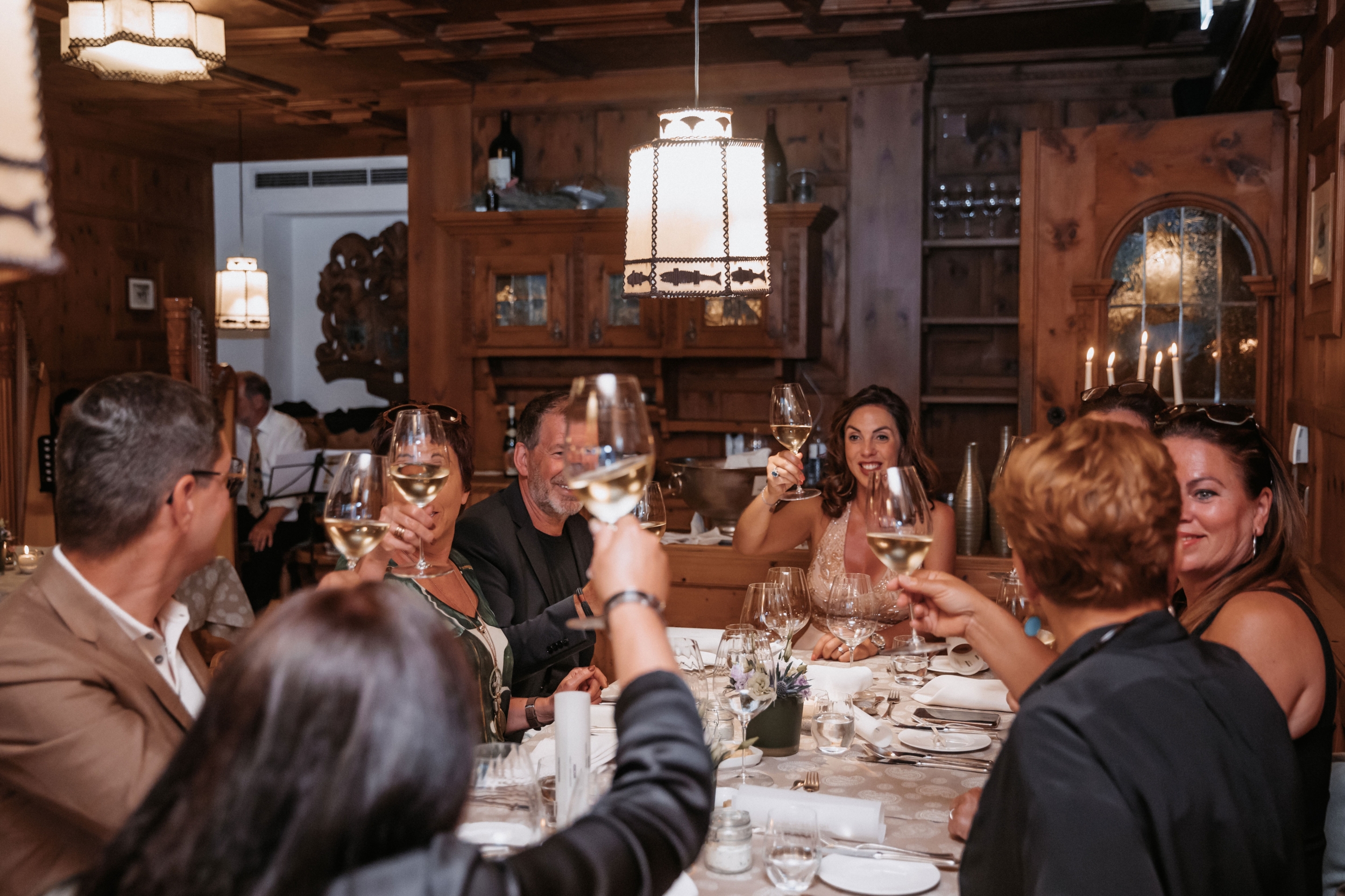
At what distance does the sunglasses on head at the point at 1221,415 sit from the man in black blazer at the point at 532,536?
1.30 m

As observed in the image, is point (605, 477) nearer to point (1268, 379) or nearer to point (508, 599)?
point (508, 599)

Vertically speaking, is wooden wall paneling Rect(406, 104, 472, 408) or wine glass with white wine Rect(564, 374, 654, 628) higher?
wooden wall paneling Rect(406, 104, 472, 408)

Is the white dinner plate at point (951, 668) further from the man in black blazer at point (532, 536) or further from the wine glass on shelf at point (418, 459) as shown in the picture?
the wine glass on shelf at point (418, 459)

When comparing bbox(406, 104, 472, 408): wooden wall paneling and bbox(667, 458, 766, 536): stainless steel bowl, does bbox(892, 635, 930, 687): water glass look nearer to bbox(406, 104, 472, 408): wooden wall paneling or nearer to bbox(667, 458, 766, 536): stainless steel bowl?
bbox(667, 458, 766, 536): stainless steel bowl

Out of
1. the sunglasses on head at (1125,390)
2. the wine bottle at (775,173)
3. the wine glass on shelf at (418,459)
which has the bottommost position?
the wine glass on shelf at (418,459)

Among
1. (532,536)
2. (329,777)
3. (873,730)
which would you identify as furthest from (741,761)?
(329,777)

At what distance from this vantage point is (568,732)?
4.72ft

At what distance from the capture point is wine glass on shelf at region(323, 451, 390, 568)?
1554 millimetres

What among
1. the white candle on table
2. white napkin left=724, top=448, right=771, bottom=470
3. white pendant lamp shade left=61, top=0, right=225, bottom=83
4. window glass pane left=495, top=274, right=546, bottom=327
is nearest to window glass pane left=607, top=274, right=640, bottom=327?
window glass pane left=495, top=274, right=546, bottom=327

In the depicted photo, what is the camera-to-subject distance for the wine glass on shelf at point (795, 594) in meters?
2.12

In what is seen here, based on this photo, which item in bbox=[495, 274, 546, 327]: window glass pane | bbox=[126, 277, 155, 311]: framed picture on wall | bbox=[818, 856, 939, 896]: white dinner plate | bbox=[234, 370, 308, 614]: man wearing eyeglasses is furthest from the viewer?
bbox=[126, 277, 155, 311]: framed picture on wall

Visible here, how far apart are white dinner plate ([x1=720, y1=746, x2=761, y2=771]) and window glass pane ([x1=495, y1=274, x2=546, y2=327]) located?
3688 millimetres

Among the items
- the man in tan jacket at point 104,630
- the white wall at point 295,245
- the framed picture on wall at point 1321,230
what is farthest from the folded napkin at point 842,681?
the white wall at point 295,245

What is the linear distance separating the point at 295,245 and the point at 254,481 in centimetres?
329
